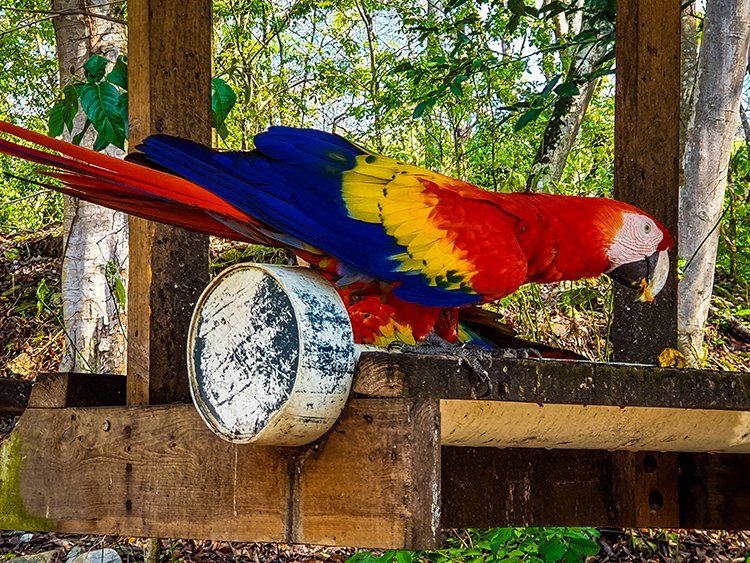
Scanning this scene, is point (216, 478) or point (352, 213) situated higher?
point (352, 213)

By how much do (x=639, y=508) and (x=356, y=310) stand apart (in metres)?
1.07

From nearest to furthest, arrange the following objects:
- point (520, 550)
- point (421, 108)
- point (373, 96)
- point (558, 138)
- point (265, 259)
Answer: point (520, 550) → point (421, 108) → point (558, 138) → point (265, 259) → point (373, 96)

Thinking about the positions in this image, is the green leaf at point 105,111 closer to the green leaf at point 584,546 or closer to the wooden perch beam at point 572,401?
the wooden perch beam at point 572,401

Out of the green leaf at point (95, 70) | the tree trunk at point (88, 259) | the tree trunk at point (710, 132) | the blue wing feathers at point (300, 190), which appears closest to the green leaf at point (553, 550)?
the blue wing feathers at point (300, 190)

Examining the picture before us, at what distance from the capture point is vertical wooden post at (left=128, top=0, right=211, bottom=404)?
1.77 meters

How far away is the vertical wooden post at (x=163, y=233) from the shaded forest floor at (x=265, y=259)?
221cm

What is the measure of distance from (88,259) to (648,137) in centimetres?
335

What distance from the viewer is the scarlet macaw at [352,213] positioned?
1589 mm

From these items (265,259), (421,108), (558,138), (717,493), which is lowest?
(717,493)

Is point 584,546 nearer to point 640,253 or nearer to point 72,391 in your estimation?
point 640,253

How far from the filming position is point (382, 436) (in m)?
1.21

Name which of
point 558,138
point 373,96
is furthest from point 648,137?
point 373,96

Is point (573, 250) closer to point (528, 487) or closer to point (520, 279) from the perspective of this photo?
point (520, 279)

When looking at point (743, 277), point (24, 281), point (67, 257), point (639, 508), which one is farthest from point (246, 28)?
point (639, 508)
